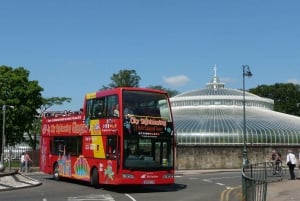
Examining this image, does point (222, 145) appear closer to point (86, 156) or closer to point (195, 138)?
point (195, 138)

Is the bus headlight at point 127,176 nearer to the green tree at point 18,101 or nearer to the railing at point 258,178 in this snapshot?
the railing at point 258,178

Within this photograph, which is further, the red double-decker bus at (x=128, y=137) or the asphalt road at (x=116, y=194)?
the red double-decker bus at (x=128, y=137)

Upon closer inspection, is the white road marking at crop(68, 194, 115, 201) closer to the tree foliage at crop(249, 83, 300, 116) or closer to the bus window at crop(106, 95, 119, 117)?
the bus window at crop(106, 95, 119, 117)

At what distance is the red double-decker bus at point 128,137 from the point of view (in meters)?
22.1

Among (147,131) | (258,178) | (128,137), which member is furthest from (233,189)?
(128,137)

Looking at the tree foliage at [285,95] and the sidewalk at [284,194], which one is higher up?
the tree foliage at [285,95]

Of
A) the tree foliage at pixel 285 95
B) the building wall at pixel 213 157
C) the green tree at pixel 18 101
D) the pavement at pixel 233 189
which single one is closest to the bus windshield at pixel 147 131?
the pavement at pixel 233 189

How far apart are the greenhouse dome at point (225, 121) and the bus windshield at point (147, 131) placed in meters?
28.4

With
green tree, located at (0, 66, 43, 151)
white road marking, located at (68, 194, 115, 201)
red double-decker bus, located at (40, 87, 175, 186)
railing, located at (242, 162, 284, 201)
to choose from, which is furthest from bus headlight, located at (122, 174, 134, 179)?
green tree, located at (0, 66, 43, 151)

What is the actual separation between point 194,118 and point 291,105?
5270 cm

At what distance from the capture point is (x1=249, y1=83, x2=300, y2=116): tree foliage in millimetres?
106438

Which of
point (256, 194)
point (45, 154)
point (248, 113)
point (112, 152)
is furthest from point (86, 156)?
point (248, 113)

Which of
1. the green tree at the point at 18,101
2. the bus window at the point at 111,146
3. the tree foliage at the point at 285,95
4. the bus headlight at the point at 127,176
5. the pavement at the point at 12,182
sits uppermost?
the tree foliage at the point at 285,95

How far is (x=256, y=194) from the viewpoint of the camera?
14219mm
